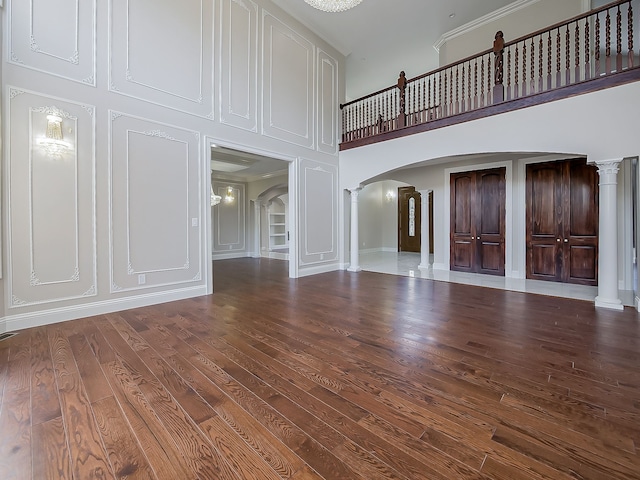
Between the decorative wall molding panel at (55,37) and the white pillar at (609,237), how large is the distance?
6.59 m

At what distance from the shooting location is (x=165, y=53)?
4109 mm

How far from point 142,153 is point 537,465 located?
15.7 ft

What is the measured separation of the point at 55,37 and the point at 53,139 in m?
1.16

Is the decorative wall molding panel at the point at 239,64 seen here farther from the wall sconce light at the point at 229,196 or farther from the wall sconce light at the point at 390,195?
the wall sconce light at the point at 390,195

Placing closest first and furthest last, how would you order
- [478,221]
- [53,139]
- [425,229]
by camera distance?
[53,139], [478,221], [425,229]

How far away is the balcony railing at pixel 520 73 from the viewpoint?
12.6 feet

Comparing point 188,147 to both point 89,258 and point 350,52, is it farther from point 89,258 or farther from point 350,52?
point 350,52

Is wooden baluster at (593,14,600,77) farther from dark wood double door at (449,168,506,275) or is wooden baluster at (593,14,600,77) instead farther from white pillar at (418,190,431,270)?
white pillar at (418,190,431,270)

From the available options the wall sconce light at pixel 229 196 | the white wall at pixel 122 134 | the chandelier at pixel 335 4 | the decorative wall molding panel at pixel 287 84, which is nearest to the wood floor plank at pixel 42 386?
the white wall at pixel 122 134

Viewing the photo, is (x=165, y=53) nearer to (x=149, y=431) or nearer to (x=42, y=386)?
(x=42, y=386)

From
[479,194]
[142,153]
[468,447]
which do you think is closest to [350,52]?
[479,194]

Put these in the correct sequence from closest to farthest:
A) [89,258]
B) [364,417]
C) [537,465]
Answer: [537,465]
[364,417]
[89,258]

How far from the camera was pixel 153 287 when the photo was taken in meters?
4.07

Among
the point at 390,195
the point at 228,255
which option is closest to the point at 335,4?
the point at 228,255
